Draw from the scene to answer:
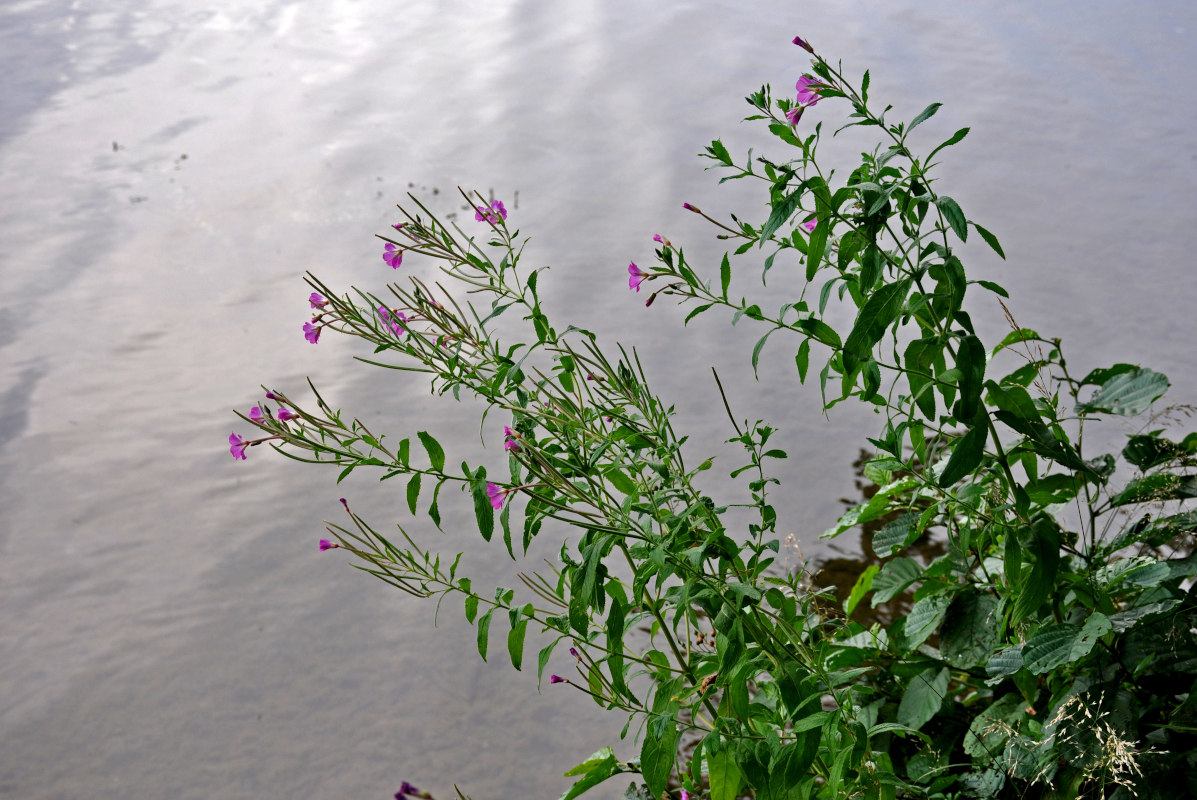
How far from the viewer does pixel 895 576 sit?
4.30 feet

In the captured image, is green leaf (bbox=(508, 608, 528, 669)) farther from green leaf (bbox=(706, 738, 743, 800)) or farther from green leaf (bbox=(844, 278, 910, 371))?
green leaf (bbox=(844, 278, 910, 371))

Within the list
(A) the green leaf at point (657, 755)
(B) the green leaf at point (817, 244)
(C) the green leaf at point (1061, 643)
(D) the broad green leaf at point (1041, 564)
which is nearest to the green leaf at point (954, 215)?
(B) the green leaf at point (817, 244)

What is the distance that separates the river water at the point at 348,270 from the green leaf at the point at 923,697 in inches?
25.6

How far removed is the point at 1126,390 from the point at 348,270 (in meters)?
2.49

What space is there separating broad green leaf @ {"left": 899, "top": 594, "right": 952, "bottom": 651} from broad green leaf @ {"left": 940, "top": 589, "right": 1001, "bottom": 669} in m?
0.01

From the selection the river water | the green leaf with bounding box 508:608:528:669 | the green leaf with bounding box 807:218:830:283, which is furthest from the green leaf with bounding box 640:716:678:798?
the river water

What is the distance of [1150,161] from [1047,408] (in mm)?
2792

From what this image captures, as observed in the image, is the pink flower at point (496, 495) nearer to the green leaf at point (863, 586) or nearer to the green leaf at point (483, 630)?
the green leaf at point (483, 630)

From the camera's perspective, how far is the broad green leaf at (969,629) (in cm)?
117

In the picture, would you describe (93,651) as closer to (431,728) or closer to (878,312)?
(431,728)

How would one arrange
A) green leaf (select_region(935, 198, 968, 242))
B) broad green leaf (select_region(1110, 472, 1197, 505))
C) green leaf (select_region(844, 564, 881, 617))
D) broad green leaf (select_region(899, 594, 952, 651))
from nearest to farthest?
green leaf (select_region(935, 198, 968, 242)) < broad green leaf (select_region(1110, 472, 1197, 505)) < broad green leaf (select_region(899, 594, 952, 651)) < green leaf (select_region(844, 564, 881, 617))

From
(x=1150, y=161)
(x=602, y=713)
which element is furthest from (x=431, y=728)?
(x=1150, y=161)

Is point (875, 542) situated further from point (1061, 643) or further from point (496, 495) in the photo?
point (496, 495)

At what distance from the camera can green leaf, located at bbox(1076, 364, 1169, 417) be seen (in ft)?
3.71
